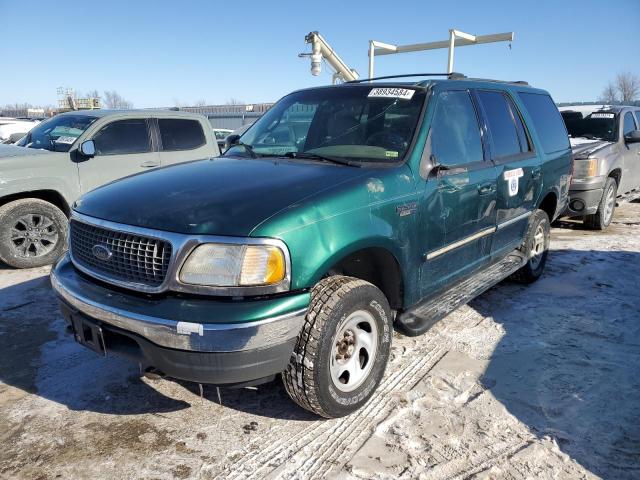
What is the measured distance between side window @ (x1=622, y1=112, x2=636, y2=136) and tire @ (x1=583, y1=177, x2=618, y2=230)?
1.00 metres

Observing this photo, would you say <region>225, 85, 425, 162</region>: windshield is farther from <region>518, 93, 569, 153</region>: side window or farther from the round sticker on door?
<region>518, 93, 569, 153</region>: side window

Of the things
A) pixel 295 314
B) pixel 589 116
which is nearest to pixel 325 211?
pixel 295 314

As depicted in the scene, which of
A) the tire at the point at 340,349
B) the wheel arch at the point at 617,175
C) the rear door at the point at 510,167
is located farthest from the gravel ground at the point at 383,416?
the wheel arch at the point at 617,175

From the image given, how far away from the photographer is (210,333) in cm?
219

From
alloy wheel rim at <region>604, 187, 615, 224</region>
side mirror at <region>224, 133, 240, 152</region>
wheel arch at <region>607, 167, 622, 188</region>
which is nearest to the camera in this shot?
side mirror at <region>224, 133, 240, 152</region>

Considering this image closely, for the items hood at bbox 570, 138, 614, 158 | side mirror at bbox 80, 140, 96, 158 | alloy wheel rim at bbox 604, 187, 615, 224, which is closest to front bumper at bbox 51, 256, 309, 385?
side mirror at bbox 80, 140, 96, 158

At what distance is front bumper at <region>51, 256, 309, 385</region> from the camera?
2.20 m

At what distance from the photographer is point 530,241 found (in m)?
4.78

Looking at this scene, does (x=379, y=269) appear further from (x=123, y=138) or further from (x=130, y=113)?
(x=130, y=113)

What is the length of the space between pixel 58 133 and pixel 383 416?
552 centimetres

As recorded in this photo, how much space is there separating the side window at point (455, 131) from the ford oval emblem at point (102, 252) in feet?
6.78

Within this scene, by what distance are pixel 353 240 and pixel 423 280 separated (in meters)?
0.87

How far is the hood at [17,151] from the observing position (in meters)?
5.59

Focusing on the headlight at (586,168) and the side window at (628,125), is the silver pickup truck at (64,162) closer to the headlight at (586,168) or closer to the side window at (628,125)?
the headlight at (586,168)
